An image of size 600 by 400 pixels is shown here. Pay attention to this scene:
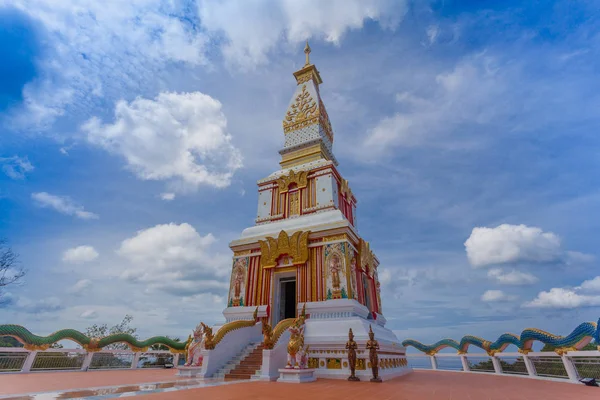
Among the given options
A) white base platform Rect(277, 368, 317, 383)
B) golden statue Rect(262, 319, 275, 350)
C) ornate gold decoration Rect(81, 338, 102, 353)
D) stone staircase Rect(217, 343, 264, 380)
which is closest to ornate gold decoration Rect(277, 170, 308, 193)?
stone staircase Rect(217, 343, 264, 380)

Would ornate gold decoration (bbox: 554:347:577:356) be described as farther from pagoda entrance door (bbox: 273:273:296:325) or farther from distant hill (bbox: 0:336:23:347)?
distant hill (bbox: 0:336:23:347)

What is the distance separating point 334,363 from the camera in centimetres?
1029

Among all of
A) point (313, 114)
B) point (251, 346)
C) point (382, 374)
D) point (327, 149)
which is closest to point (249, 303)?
point (251, 346)

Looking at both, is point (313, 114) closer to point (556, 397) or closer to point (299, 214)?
point (299, 214)

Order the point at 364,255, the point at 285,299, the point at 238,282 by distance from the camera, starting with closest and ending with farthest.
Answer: the point at 238,282
the point at 364,255
the point at 285,299

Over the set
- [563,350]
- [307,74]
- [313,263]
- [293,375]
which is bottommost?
[293,375]

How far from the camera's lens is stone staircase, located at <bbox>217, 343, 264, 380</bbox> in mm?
9893

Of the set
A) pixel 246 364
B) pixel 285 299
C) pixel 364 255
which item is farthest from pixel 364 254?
pixel 246 364

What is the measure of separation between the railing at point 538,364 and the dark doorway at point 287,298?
7.11 metres

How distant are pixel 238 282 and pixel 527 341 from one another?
11.9 meters

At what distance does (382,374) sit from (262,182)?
11572 mm

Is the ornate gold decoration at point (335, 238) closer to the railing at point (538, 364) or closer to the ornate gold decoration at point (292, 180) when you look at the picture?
the ornate gold decoration at point (292, 180)

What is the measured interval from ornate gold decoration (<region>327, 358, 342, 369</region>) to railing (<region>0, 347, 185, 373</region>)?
9429 mm

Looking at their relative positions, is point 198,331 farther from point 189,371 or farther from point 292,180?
point 292,180
